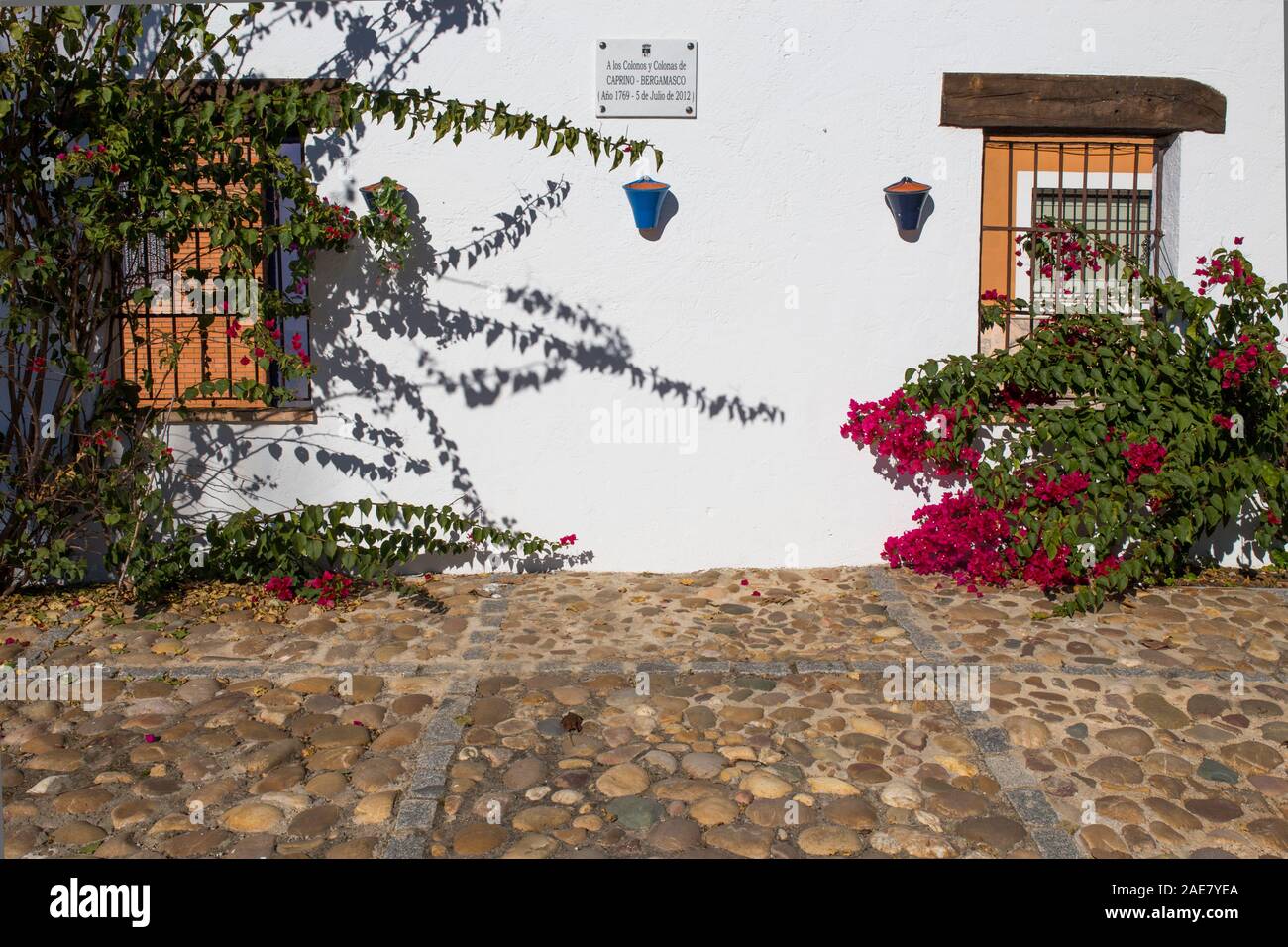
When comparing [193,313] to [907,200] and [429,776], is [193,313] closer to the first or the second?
[429,776]

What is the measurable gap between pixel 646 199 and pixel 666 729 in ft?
9.93

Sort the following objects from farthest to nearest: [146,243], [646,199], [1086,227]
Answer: [1086,227] → [646,199] → [146,243]

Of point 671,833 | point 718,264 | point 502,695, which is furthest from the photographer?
point 718,264

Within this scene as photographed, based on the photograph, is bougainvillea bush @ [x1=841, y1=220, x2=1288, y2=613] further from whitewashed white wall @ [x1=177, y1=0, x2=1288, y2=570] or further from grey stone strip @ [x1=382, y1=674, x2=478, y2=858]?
grey stone strip @ [x1=382, y1=674, x2=478, y2=858]

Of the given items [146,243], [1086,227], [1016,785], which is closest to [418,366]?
[146,243]

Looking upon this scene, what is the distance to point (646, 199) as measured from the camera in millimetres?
6578

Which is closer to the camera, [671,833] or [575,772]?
[671,833]

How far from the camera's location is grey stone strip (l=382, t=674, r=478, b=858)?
13.0 ft

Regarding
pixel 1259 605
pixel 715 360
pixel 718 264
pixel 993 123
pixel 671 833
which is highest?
pixel 993 123

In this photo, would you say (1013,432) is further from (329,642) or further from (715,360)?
(329,642)

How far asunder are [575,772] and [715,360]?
3.02 metres

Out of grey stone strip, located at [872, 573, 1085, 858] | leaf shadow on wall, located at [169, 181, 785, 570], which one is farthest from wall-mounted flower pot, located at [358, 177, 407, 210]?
grey stone strip, located at [872, 573, 1085, 858]

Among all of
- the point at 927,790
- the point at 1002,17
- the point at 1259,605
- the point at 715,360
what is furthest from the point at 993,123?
the point at 927,790

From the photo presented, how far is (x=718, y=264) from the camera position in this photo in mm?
6801
